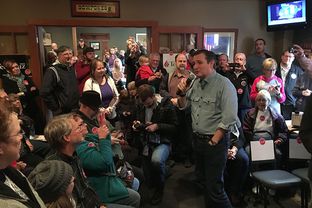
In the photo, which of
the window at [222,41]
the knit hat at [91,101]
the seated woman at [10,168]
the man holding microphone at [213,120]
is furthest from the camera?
the window at [222,41]

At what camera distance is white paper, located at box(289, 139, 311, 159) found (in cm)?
272

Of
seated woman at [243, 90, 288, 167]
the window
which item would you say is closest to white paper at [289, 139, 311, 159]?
seated woman at [243, 90, 288, 167]

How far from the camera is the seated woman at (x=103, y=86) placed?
3197 mm

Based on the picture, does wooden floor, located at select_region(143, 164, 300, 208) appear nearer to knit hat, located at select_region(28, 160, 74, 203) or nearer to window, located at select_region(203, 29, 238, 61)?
knit hat, located at select_region(28, 160, 74, 203)

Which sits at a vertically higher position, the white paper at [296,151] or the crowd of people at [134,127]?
the crowd of people at [134,127]

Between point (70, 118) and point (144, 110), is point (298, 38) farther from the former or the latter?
point (70, 118)

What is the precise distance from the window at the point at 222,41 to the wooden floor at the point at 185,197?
244 centimetres

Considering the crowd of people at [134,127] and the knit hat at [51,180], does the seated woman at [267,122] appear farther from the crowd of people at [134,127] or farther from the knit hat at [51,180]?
the knit hat at [51,180]

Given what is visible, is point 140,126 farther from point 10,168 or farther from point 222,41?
point 222,41

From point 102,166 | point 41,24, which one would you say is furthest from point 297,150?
point 41,24

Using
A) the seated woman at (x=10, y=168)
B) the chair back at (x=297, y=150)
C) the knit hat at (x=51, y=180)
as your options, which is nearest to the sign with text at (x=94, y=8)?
the chair back at (x=297, y=150)

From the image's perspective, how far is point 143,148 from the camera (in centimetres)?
285

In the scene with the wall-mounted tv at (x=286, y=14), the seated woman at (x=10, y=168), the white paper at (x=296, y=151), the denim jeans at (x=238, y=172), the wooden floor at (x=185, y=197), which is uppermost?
the wall-mounted tv at (x=286, y=14)

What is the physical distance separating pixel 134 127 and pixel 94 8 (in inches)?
90.0
